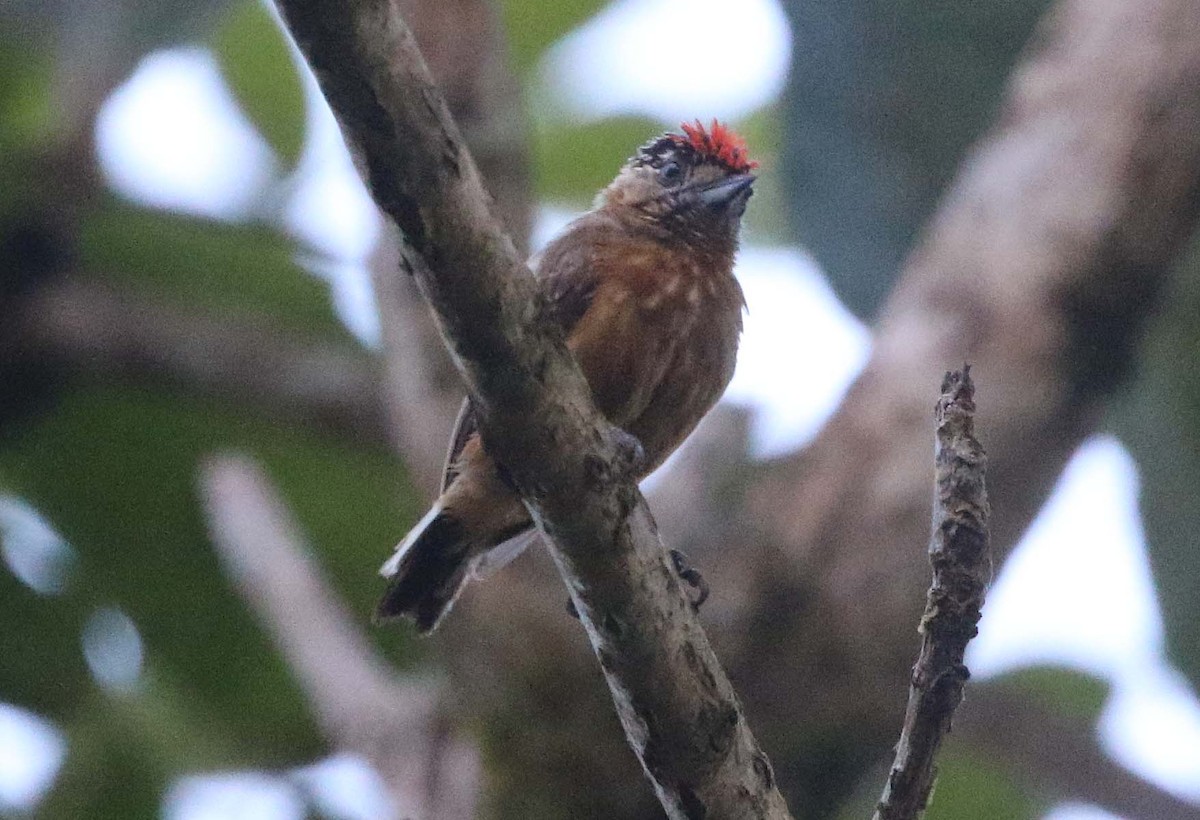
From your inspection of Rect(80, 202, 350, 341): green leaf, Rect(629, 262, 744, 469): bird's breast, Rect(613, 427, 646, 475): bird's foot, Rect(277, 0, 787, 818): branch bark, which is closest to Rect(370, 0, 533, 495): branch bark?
Rect(80, 202, 350, 341): green leaf

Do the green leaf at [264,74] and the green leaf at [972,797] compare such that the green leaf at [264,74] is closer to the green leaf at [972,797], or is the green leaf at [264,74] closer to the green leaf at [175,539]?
the green leaf at [175,539]

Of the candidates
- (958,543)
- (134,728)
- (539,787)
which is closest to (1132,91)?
(539,787)

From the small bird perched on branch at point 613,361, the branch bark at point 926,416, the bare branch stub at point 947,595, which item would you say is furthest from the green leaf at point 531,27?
the bare branch stub at point 947,595

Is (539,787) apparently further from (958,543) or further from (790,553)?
(958,543)

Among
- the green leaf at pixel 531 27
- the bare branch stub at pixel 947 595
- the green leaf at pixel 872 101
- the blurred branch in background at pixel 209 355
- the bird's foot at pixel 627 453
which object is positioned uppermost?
the green leaf at pixel 531 27

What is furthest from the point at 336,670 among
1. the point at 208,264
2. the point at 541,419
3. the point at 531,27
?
the point at 541,419

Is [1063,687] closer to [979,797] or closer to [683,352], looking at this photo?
[979,797]
